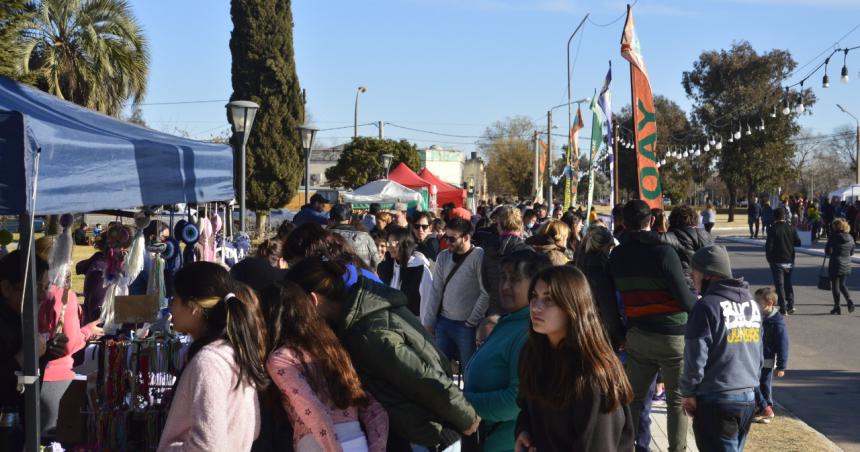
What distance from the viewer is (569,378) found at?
3.56 m

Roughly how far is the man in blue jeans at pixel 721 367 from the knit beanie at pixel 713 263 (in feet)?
0.30

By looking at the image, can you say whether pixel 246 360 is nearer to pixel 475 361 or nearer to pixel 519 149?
pixel 475 361

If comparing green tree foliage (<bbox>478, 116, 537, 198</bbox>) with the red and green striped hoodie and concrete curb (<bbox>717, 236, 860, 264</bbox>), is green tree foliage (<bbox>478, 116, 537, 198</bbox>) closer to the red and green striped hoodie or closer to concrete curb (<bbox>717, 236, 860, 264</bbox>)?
concrete curb (<bbox>717, 236, 860, 264</bbox>)

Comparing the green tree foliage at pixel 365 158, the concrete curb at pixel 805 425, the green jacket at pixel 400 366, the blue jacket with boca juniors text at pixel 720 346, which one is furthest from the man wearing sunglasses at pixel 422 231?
the green tree foliage at pixel 365 158

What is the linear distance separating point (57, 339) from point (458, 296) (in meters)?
3.49

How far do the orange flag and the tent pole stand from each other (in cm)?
855

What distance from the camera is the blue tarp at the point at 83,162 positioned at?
13.1 feet

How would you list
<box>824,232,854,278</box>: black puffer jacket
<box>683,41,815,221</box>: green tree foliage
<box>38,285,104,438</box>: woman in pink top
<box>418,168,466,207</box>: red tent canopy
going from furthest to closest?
<box>683,41,815,221</box>: green tree foliage → <box>418,168,466,207</box>: red tent canopy → <box>824,232,854,278</box>: black puffer jacket → <box>38,285,104,438</box>: woman in pink top

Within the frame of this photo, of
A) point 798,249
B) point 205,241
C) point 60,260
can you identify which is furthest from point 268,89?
point 60,260

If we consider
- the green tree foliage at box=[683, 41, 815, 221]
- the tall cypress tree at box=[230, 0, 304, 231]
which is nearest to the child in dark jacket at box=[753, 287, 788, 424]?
the tall cypress tree at box=[230, 0, 304, 231]

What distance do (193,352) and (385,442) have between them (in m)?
0.92

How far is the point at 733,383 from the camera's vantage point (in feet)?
16.6

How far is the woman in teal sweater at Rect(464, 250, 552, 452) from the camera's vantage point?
4160 millimetres

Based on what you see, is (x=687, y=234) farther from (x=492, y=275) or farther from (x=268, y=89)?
(x=268, y=89)
